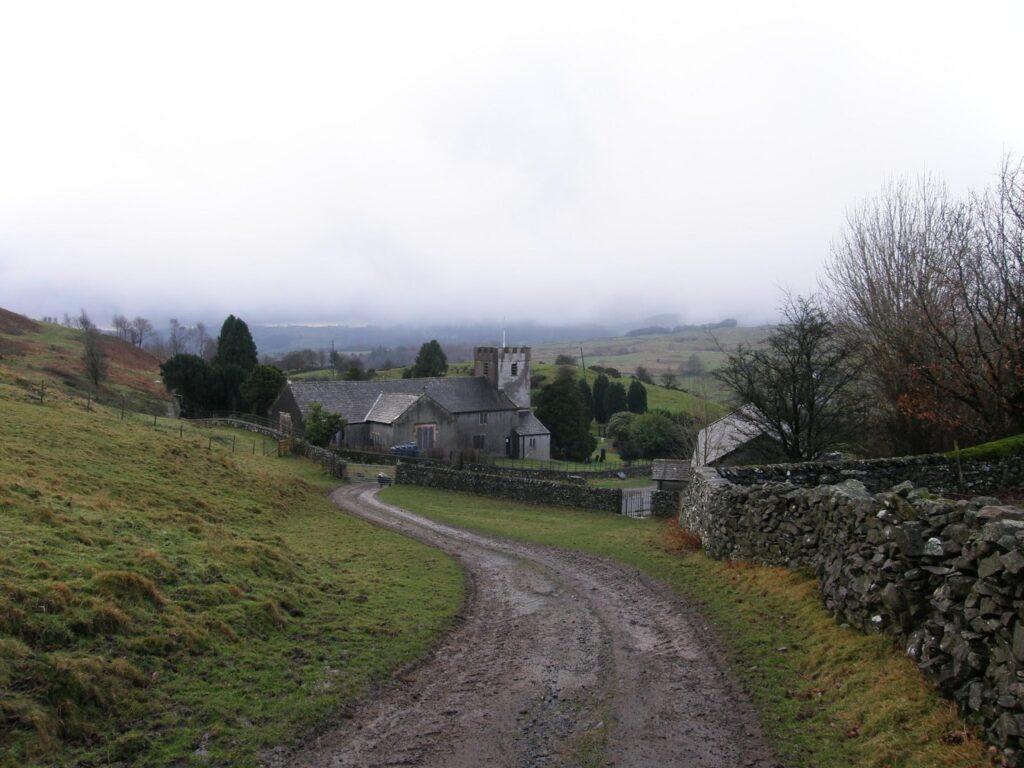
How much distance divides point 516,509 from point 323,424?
83.7 feet

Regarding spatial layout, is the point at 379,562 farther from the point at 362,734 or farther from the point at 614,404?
the point at 614,404

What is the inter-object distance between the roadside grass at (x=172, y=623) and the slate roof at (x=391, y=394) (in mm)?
41928

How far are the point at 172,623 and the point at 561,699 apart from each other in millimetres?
5574

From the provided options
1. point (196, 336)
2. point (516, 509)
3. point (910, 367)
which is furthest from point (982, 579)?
point (196, 336)

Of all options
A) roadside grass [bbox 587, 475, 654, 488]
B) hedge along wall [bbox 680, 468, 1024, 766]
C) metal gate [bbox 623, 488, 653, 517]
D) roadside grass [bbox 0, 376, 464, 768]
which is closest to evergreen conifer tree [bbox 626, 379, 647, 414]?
roadside grass [bbox 587, 475, 654, 488]

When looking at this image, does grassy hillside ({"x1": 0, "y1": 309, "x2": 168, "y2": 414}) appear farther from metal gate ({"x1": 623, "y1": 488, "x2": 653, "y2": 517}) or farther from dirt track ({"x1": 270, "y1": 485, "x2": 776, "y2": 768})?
dirt track ({"x1": 270, "y1": 485, "x2": 776, "y2": 768})

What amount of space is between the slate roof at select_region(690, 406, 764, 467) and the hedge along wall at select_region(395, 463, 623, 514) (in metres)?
5.27

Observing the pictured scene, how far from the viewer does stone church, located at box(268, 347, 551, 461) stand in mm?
61250

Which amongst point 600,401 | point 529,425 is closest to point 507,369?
point 529,425

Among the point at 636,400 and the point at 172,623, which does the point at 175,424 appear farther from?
the point at 636,400

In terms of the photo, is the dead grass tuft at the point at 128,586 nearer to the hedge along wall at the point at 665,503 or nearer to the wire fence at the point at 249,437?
the hedge along wall at the point at 665,503

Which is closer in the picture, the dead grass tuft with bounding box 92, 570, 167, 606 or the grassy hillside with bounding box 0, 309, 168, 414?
the dead grass tuft with bounding box 92, 570, 167, 606

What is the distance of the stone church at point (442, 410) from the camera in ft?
201

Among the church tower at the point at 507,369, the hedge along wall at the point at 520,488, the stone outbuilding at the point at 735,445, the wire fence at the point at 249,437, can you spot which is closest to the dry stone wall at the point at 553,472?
the wire fence at the point at 249,437
